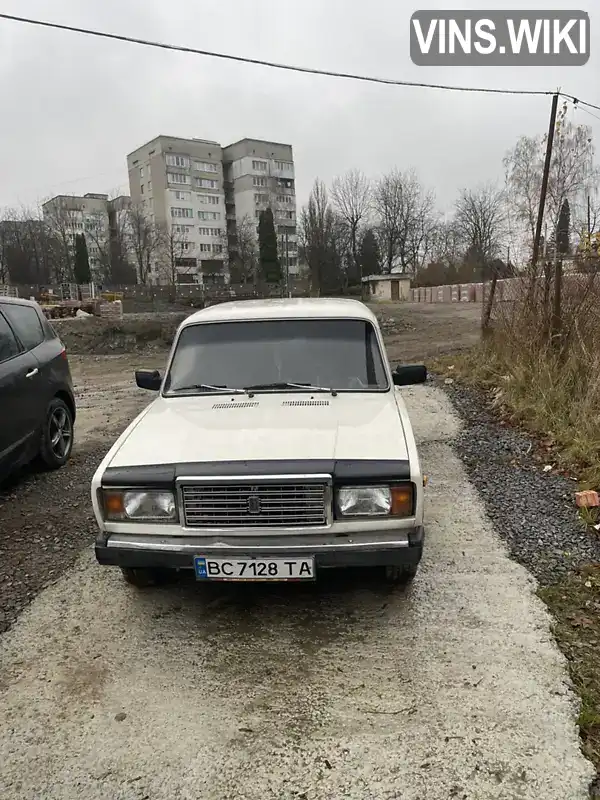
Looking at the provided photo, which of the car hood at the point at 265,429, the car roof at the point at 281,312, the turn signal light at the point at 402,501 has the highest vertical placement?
the car roof at the point at 281,312

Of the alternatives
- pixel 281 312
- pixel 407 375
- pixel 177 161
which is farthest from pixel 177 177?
pixel 407 375

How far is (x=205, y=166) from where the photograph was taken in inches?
3211

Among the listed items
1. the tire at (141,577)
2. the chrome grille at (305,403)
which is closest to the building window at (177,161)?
the chrome grille at (305,403)

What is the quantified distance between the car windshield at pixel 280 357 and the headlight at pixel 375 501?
1215mm

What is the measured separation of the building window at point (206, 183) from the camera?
265ft

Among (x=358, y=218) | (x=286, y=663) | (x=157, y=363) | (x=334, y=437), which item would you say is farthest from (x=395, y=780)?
(x=358, y=218)

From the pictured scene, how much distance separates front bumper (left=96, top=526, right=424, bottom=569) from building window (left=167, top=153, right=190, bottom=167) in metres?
82.9

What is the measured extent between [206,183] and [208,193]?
4.67ft

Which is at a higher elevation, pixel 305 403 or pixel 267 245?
pixel 267 245

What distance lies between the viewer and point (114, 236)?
246 ft

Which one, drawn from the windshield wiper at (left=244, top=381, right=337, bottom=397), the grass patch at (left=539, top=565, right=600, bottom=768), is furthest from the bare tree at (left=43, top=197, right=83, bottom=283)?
the grass patch at (left=539, top=565, right=600, bottom=768)

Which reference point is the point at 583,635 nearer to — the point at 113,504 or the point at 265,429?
the point at 265,429

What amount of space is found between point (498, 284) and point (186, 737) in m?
10.0

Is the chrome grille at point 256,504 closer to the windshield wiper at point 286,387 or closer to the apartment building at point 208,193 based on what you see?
the windshield wiper at point 286,387
